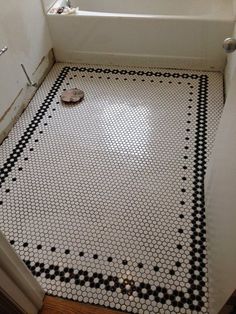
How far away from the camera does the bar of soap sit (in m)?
1.93

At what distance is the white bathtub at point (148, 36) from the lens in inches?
74.4

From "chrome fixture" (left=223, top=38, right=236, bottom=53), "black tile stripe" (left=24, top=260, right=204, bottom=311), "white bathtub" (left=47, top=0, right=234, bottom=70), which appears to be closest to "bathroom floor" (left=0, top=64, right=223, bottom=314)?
"black tile stripe" (left=24, top=260, right=204, bottom=311)

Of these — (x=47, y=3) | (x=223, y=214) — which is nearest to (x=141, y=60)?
(x=47, y=3)

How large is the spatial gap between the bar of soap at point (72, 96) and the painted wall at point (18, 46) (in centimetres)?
25

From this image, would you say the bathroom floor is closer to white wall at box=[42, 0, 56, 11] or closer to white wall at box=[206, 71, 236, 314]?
white wall at box=[206, 71, 236, 314]

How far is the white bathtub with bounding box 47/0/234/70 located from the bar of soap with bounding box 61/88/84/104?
1.25 ft

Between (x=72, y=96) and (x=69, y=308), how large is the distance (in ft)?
4.35

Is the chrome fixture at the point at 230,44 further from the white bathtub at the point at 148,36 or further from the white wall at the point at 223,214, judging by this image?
the white bathtub at the point at 148,36

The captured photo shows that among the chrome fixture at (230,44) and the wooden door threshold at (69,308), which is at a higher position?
the chrome fixture at (230,44)

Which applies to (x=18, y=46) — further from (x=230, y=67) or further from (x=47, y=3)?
(x=230, y=67)

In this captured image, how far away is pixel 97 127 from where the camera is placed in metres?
1.76

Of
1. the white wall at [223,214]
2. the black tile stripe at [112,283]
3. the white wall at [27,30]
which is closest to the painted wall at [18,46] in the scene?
the white wall at [27,30]

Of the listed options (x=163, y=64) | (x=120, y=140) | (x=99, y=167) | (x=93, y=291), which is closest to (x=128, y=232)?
(x=93, y=291)

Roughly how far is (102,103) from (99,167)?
556 millimetres
